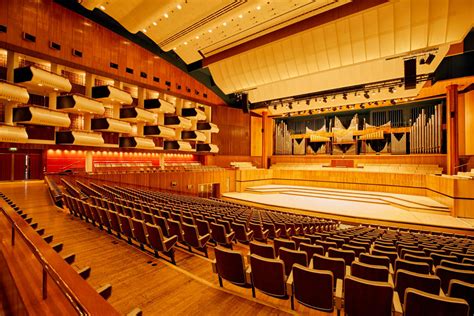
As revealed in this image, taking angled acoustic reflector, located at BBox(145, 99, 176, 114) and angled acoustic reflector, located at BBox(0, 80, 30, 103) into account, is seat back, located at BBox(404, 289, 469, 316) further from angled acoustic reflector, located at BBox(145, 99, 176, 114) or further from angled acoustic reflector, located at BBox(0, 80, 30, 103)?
angled acoustic reflector, located at BBox(145, 99, 176, 114)

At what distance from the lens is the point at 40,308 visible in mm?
1146

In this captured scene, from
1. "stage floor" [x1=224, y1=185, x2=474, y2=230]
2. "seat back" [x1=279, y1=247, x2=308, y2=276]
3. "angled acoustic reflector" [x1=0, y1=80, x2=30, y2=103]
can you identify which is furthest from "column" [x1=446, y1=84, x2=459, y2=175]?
"angled acoustic reflector" [x1=0, y1=80, x2=30, y2=103]

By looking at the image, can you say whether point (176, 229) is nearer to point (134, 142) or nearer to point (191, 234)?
point (191, 234)

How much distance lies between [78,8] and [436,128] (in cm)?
1381

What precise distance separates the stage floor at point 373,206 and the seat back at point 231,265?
18.2 feet

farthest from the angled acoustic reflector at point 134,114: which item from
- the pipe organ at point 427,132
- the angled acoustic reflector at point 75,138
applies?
the pipe organ at point 427,132

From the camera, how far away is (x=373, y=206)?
795 cm

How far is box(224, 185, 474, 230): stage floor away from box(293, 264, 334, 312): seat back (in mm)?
5580

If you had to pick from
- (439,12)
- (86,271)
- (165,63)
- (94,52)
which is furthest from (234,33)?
(86,271)

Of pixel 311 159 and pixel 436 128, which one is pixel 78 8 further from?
pixel 436 128

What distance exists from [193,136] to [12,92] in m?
6.73

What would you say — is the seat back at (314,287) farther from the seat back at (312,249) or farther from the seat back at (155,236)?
the seat back at (155,236)

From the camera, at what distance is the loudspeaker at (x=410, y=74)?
7139 mm

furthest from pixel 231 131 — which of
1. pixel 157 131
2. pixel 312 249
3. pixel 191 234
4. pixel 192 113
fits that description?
pixel 312 249
